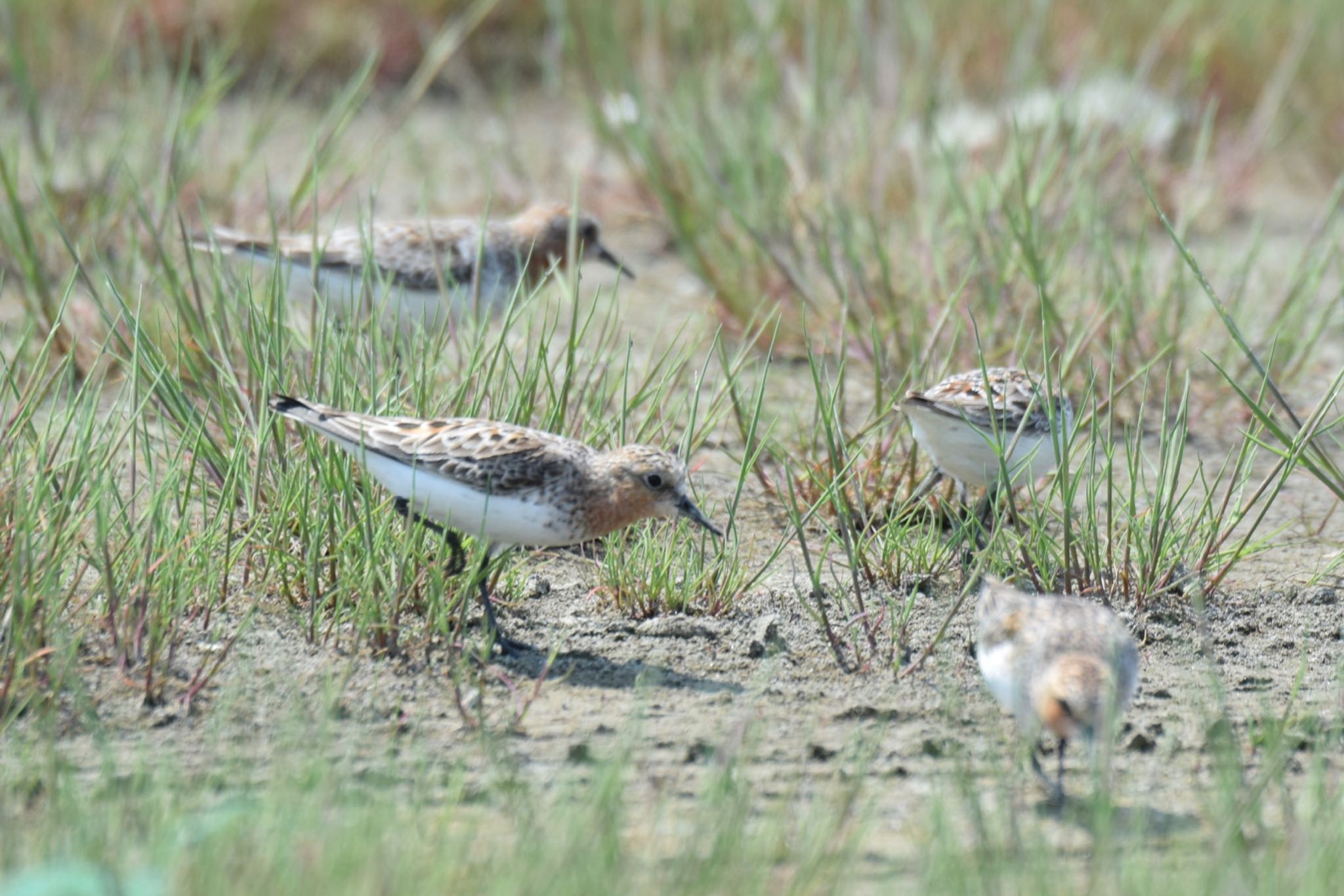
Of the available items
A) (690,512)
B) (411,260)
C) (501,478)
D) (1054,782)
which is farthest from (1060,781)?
(411,260)

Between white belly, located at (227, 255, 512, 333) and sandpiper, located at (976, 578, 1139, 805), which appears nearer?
sandpiper, located at (976, 578, 1139, 805)

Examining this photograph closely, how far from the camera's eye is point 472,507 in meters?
4.62

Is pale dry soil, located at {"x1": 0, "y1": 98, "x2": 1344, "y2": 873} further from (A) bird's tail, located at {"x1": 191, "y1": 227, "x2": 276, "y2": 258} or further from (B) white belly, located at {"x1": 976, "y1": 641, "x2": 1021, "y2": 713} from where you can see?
(A) bird's tail, located at {"x1": 191, "y1": 227, "x2": 276, "y2": 258}

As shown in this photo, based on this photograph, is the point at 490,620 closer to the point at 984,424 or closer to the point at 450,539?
the point at 450,539

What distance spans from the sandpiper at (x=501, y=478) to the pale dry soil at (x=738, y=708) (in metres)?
0.33

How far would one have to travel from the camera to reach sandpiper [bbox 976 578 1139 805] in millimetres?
3754

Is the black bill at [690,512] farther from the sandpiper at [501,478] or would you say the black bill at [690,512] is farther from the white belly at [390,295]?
the white belly at [390,295]

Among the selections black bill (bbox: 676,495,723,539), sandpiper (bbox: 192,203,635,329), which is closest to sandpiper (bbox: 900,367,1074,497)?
black bill (bbox: 676,495,723,539)

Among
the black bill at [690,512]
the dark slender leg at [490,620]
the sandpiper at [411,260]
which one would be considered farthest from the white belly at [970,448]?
the sandpiper at [411,260]

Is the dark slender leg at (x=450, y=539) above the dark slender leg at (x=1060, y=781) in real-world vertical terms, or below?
above

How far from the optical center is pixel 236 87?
1148cm

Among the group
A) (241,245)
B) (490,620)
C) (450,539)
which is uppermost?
(241,245)

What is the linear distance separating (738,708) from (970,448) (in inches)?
50.2

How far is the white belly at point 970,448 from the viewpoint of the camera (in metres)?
5.18
